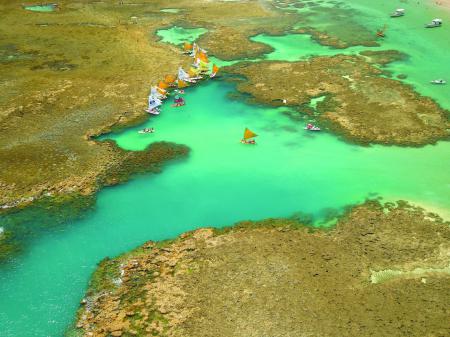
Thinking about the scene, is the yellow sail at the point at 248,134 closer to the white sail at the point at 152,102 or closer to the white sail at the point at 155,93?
the white sail at the point at 152,102

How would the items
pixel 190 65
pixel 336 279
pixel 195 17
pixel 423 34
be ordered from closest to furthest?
pixel 336 279 < pixel 190 65 < pixel 423 34 < pixel 195 17

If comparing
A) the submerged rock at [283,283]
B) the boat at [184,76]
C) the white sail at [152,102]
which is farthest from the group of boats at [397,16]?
the submerged rock at [283,283]

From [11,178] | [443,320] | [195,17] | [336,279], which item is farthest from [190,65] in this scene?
[443,320]

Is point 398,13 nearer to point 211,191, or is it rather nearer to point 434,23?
point 434,23

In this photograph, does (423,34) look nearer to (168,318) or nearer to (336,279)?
(336,279)

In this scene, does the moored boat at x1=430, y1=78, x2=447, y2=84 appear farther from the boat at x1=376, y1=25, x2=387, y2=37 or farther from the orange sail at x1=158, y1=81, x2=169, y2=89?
the orange sail at x1=158, y1=81, x2=169, y2=89
